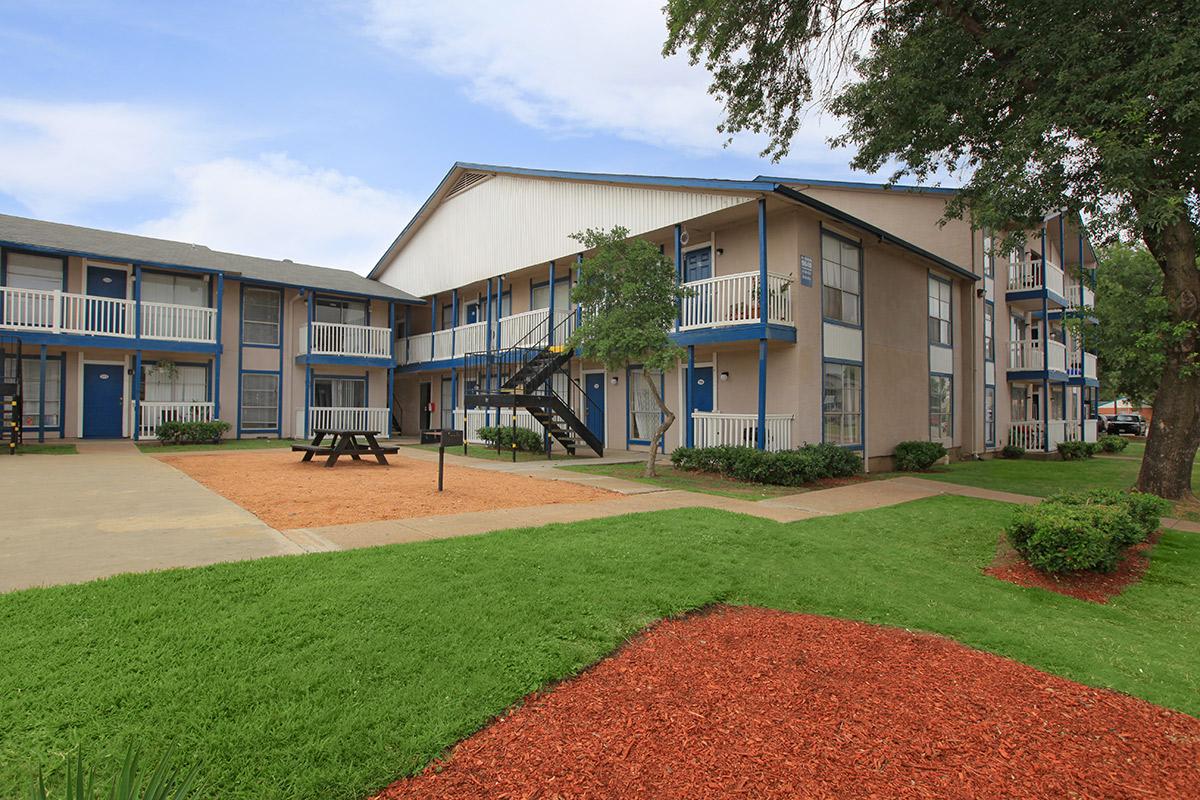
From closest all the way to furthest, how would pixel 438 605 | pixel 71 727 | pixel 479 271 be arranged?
pixel 71 727
pixel 438 605
pixel 479 271

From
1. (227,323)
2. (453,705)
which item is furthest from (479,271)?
(453,705)

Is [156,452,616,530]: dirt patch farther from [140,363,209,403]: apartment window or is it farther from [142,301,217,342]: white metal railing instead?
[140,363,209,403]: apartment window

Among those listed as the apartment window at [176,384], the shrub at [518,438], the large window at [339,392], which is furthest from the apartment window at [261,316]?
the shrub at [518,438]

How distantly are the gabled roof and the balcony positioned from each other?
48.3 inches

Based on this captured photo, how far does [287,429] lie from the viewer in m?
21.1

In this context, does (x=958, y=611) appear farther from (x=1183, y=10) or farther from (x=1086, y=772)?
(x=1183, y=10)

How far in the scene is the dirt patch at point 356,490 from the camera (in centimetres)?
758

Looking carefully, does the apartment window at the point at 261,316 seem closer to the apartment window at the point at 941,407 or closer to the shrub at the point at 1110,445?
the apartment window at the point at 941,407

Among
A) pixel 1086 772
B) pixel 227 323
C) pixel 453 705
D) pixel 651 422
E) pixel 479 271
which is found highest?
pixel 479 271

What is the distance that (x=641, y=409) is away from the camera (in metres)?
17.2

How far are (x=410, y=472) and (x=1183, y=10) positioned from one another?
45.3ft

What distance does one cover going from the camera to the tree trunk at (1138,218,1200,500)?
980 centimetres

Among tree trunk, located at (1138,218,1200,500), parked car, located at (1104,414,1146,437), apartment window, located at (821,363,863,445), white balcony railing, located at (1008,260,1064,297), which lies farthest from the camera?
parked car, located at (1104,414,1146,437)

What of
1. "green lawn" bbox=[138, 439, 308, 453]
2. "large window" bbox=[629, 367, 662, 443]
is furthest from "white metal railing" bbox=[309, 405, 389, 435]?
"large window" bbox=[629, 367, 662, 443]
